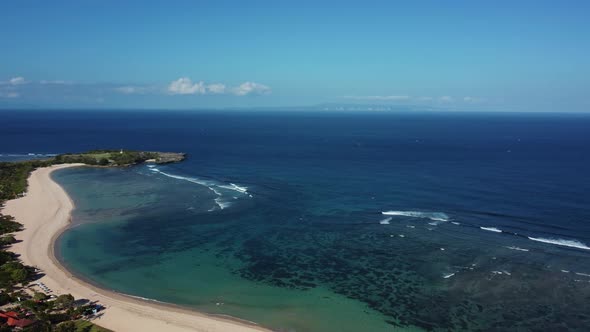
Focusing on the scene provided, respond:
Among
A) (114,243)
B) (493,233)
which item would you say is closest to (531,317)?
(493,233)

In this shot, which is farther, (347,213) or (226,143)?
(226,143)

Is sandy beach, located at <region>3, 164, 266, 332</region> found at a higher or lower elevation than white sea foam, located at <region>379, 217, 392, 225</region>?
lower

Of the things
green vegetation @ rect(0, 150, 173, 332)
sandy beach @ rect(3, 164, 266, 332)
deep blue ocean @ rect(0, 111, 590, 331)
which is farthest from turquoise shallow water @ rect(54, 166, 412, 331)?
green vegetation @ rect(0, 150, 173, 332)

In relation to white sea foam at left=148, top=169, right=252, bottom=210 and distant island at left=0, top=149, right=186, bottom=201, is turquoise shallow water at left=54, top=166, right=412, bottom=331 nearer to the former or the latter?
white sea foam at left=148, top=169, right=252, bottom=210

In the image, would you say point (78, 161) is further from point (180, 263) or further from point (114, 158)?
point (180, 263)

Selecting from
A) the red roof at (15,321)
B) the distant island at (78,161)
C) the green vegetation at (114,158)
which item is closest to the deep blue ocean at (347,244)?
the distant island at (78,161)

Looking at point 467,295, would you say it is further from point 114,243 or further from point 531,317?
point 114,243

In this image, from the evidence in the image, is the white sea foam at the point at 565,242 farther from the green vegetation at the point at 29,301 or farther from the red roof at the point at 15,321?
the red roof at the point at 15,321

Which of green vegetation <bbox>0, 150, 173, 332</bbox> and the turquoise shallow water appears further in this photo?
the turquoise shallow water
